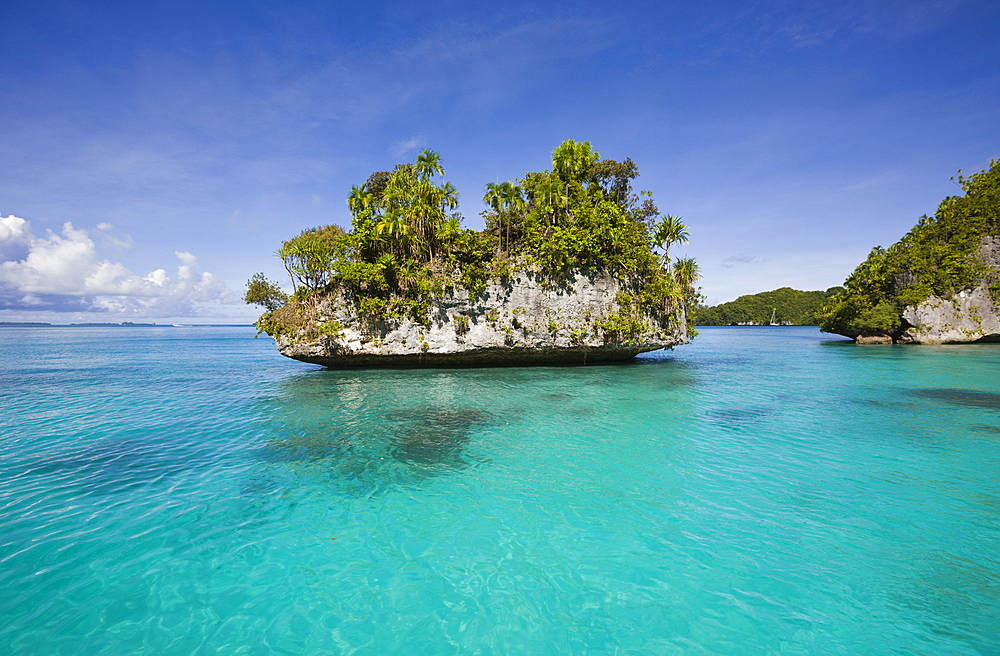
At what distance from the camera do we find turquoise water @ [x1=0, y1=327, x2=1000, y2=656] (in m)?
4.41

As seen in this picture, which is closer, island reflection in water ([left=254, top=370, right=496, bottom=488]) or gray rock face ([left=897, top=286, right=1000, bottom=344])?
island reflection in water ([left=254, top=370, right=496, bottom=488])

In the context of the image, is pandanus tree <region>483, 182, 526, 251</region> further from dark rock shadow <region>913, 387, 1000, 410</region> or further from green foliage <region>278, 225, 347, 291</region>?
dark rock shadow <region>913, 387, 1000, 410</region>

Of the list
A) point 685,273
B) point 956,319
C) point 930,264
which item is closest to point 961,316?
point 956,319

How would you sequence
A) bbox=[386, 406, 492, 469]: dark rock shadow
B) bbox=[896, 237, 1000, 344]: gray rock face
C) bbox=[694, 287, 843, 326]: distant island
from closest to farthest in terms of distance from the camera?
bbox=[386, 406, 492, 469]: dark rock shadow
bbox=[896, 237, 1000, 344]: gray rock face
bbox=[694, 287, 843, 326]: distant island

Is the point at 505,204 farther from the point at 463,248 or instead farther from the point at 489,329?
the point at 489,329

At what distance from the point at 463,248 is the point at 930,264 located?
173 ft

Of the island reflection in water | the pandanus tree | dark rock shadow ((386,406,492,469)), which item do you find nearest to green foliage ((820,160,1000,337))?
the pandanus tree

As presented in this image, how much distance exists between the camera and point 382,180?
39.3 metres

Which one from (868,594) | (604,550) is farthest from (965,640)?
(604,550)

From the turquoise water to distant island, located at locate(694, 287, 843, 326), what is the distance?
134m

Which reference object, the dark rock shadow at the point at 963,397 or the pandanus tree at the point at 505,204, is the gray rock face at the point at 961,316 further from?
the pandanus tree at the point at 505,204

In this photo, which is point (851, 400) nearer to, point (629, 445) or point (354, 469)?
point (629, 445)

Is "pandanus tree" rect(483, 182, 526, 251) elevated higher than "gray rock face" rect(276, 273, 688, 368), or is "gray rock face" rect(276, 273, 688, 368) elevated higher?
"pandanus tree" rect(483, 182, 526, 251)

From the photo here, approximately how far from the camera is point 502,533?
6410mm
